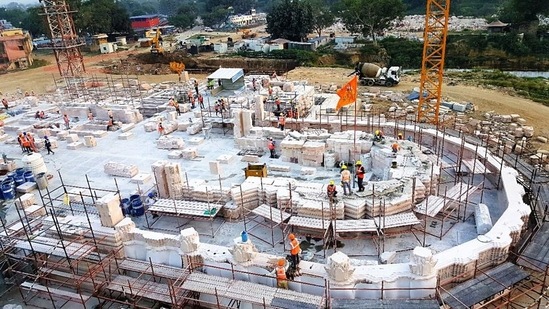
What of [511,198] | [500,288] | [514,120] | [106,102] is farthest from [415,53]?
[500,288]

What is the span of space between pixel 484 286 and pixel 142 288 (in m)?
9.65

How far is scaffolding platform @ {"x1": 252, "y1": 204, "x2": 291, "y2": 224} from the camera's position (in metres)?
14.4

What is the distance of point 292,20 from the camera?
6300cm

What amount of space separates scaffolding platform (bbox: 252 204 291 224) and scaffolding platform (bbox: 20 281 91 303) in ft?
19.3

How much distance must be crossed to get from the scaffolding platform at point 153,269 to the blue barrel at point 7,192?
809 cm

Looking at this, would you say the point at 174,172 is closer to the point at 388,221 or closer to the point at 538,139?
the point at 388,221

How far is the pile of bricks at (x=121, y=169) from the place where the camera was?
63.3 feet

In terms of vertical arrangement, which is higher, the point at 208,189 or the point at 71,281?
the point at 208,189

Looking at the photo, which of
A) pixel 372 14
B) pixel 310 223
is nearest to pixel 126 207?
pixel 310 223

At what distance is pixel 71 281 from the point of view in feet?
47.2

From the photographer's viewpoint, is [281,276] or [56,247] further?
[56,247]

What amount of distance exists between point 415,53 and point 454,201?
45512 mm

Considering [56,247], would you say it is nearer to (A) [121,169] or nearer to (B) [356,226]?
(A) [121,169]

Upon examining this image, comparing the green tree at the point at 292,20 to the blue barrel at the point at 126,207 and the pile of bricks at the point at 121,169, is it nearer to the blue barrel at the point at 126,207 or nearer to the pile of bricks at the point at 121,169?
the pile of bricks at the point at 121,169
